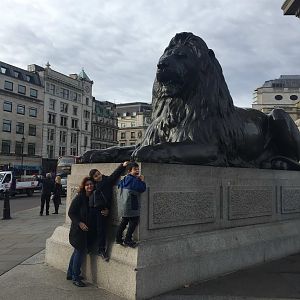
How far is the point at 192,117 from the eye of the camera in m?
5.72

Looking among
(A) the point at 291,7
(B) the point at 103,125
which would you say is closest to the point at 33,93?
(B) the point at 103,125

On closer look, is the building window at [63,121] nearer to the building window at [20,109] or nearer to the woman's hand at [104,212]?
the building window at [20,109]

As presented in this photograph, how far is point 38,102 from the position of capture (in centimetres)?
7156

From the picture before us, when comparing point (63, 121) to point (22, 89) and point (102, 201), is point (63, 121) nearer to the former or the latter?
point (22, 89)

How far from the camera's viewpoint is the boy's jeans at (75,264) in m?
4.94

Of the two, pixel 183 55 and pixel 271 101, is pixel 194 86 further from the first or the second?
pixel 271 101

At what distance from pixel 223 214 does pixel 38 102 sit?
6965 cm

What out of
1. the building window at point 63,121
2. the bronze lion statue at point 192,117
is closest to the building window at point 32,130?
the building window at point 63,121

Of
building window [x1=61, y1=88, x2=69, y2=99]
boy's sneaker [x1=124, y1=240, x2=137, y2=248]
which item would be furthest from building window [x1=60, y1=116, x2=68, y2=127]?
boy's sneaker [x1=124, y1=240, x2=137, y2=248]

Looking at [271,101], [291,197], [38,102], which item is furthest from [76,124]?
[291,197]

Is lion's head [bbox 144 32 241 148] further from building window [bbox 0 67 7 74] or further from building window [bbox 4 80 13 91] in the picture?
building window [bbox 0 67 7 74]

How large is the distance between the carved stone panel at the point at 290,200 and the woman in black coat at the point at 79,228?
351cm

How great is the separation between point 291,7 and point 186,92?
950 cm

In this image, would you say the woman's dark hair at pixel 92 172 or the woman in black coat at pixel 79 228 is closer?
the woman in black coat at pixel 79 228
